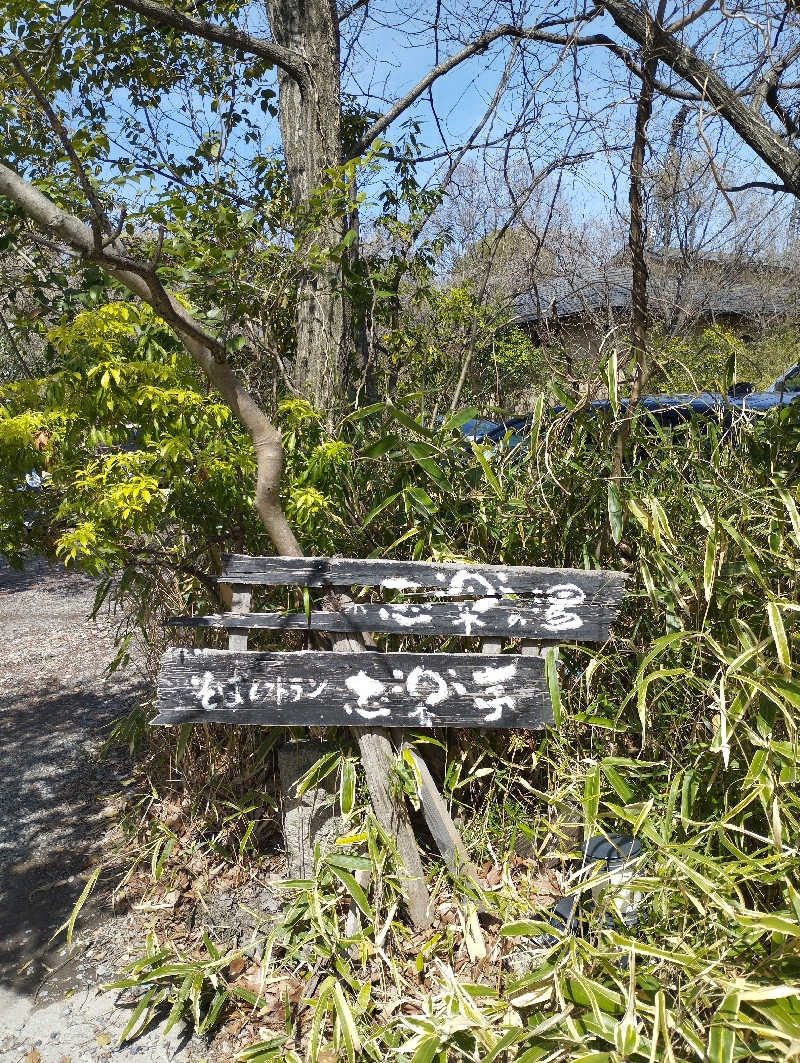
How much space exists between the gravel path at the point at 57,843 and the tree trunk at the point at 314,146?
2.17 meters

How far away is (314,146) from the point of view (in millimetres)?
3475

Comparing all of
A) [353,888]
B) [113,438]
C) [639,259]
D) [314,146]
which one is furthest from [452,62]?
[353,888]

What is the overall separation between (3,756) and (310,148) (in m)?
3.41

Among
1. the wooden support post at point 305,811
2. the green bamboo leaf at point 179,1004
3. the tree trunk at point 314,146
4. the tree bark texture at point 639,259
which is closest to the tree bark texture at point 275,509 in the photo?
the wooden support post at point 305,811

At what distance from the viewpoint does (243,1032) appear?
231cm

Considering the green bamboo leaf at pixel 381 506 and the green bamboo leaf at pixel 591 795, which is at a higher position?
the green bamboo leaf at pixel 381 506

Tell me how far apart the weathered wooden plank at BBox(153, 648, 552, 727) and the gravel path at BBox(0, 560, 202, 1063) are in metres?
1.01

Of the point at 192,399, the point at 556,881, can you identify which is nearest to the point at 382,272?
the point at 192,399

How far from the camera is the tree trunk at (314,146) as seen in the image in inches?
134

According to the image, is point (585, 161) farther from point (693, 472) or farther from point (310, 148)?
point (693, 472)

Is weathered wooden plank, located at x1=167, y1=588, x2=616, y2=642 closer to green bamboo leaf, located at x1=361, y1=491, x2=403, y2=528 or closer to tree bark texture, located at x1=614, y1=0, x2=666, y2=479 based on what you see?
green bamboo leaf, located at x1=361, y1=491, x2=403, y2=528

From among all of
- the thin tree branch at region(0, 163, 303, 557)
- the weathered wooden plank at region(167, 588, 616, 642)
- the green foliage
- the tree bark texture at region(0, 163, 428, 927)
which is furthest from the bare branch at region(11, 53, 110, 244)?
the weathered wooden plank at region(167, 588, 616, 642)

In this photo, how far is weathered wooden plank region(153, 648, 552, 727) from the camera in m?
2.30

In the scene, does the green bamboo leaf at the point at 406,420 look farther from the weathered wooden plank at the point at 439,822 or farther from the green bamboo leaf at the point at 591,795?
the green bamboo leaf at the point at 591,795
